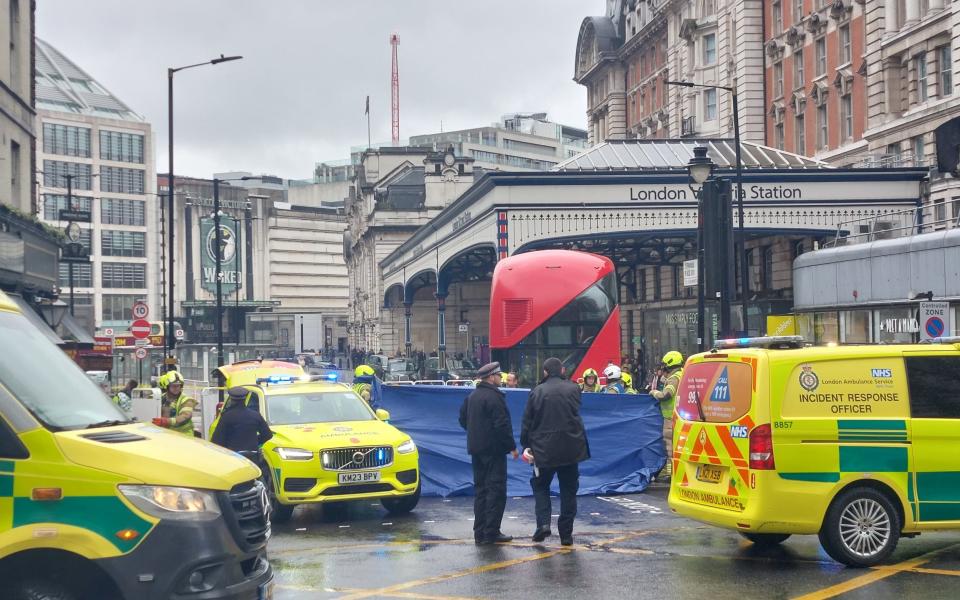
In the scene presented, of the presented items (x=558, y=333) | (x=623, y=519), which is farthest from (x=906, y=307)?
(x=623, y=519)

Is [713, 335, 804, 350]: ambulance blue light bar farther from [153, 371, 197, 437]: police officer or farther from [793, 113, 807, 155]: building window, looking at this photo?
[793, 113, 807, 155]: building window

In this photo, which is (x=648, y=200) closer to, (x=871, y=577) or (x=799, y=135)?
(x=799, y=135)

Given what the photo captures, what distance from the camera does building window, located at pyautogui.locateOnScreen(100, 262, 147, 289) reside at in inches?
4604

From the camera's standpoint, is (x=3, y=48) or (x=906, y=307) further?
(x=3, y=48)

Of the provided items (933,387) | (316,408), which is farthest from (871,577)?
(316,408)

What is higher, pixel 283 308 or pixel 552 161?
pixel 552 161

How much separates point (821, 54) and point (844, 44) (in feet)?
7.64

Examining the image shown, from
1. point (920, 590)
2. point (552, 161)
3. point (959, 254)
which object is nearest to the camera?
point (920, 590)

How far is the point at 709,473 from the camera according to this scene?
10883 millimetres

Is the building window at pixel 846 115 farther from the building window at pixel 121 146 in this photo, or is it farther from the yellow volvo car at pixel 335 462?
the building window at pixel 121 146

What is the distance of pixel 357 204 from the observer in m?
112

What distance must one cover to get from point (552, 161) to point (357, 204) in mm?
83526

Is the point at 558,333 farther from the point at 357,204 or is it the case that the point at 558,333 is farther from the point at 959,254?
the point at 357,204

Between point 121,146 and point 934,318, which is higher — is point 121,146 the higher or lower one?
the higher one
